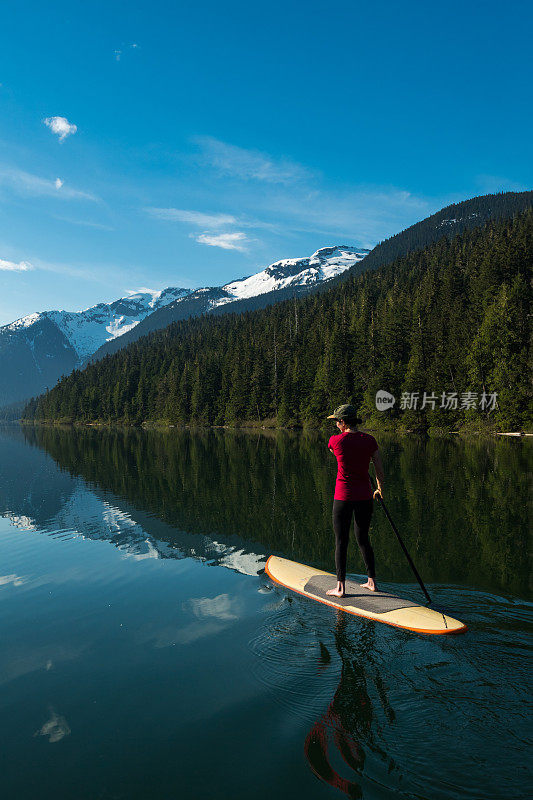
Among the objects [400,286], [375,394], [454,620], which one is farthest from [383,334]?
[454,620]

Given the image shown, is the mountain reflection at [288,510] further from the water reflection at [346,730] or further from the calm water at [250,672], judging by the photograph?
the water reflection at [346,730]

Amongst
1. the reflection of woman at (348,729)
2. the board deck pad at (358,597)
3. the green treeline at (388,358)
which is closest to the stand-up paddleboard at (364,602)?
the board deck pad at (358,597)

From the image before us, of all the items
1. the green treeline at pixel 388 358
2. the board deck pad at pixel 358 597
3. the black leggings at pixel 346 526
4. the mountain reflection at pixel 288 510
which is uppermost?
the green treeline at pixel 388 358

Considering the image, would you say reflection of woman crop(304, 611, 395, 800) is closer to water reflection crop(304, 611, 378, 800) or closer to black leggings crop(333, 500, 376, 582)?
water reflection crop(304, 611, 378, 800)

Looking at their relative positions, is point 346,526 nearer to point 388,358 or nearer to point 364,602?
point 364,602

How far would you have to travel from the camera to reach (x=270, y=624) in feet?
25.0

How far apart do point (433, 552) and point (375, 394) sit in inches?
2412

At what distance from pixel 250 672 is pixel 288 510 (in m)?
10.9

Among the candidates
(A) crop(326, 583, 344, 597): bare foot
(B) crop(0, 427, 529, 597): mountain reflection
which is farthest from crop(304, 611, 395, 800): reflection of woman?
(B) crop(0, 427, 529, 597): mountain reflection

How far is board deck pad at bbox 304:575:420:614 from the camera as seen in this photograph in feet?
25.6

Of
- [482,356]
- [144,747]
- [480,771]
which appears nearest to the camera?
[480,771]

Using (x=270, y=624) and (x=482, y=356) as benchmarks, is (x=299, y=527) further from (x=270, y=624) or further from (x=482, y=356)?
(x=482, y=356)

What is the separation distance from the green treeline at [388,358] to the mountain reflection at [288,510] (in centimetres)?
2502

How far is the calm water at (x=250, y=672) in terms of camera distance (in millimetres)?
4348
